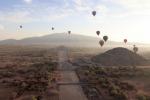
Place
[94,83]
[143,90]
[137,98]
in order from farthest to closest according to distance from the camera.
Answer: [94,83], [143,90], [137,98]

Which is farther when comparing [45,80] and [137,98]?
[45,80]

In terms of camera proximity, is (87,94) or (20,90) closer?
(87,94)

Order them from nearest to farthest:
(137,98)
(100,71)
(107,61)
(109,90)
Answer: (137,98) → (109,90) → (100,71) → (107,61)

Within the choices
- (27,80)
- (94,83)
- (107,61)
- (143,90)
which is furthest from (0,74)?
(107,61)

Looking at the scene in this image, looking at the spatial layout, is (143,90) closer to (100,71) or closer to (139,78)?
(139,78)

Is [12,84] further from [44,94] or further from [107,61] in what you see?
[107,61]

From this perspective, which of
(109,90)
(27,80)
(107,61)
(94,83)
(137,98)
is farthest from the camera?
(107,61)

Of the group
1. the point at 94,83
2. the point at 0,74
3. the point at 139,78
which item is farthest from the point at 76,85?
the point at 0,74

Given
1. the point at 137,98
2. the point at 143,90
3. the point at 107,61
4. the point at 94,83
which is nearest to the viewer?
the point at 137,98
